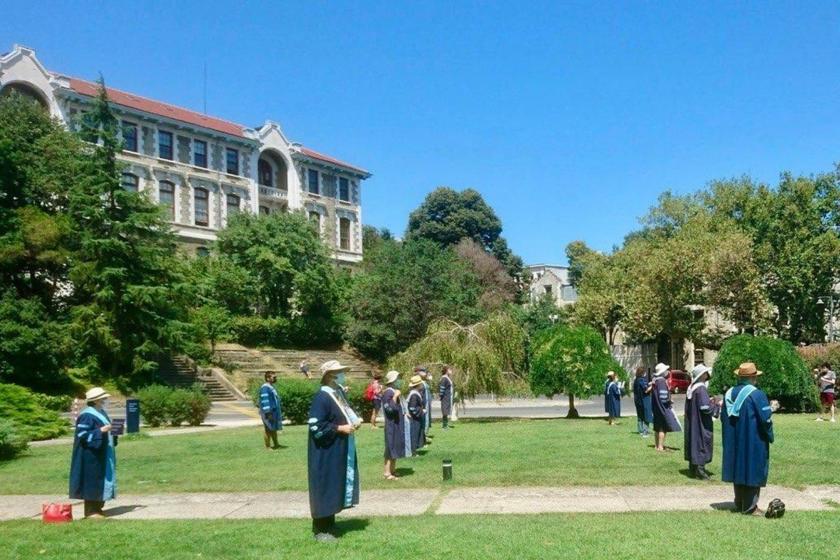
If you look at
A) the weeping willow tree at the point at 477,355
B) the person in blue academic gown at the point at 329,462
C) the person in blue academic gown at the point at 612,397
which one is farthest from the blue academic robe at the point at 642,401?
the person in blue academic gown at the point at 329,462

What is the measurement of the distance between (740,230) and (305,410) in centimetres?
2728

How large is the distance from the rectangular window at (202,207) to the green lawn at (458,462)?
35.4 metres

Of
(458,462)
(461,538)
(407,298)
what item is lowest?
(458,462)

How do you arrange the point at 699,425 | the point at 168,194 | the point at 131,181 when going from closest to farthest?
the point at 699,425
the point at 131,181
the point at 168,194

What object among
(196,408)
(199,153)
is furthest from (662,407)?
(199,153)

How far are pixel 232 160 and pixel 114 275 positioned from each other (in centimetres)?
2223

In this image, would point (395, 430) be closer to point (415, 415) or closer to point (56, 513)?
point (415, 415)

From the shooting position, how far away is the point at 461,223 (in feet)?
217

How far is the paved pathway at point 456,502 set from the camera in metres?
9.82

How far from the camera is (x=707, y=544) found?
7508 millimetres

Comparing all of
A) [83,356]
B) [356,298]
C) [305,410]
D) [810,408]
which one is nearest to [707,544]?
[305,410]

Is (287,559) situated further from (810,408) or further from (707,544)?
(810,408)

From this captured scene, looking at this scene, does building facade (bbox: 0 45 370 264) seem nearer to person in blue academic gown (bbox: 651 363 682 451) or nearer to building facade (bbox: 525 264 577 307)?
building facade (bbox: 525 264 577 307)

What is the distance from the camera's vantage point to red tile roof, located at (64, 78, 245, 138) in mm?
49094
